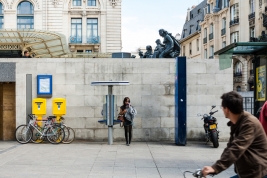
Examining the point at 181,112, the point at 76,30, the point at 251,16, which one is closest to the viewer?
the point at 181,112

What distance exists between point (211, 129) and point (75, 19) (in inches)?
1348

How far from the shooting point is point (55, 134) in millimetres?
13391

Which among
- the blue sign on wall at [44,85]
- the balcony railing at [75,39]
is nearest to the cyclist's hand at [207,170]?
the blue sign on wall at [44,85]

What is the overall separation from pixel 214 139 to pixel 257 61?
13.1ft

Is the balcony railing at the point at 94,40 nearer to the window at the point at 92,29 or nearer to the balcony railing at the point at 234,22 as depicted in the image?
the window at the point at 92,29

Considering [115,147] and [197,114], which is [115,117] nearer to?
[115,147]

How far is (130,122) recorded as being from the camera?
1291cm

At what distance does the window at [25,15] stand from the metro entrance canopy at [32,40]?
76.9 ft

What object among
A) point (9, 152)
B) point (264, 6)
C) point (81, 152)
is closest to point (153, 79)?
point (81, 152)

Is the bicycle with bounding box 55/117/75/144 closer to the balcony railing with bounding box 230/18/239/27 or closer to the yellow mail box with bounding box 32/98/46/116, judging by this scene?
the yellow mail box with bounding box 32/98/46/116

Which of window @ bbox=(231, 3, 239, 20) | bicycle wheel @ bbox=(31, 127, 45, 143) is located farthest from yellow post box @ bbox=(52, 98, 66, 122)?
window @ bbox=(231, 3, 239, 20)

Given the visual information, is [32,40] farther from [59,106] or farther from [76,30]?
[76,30]

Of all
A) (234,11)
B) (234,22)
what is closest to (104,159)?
(234,22)

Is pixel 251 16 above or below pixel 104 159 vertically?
above
